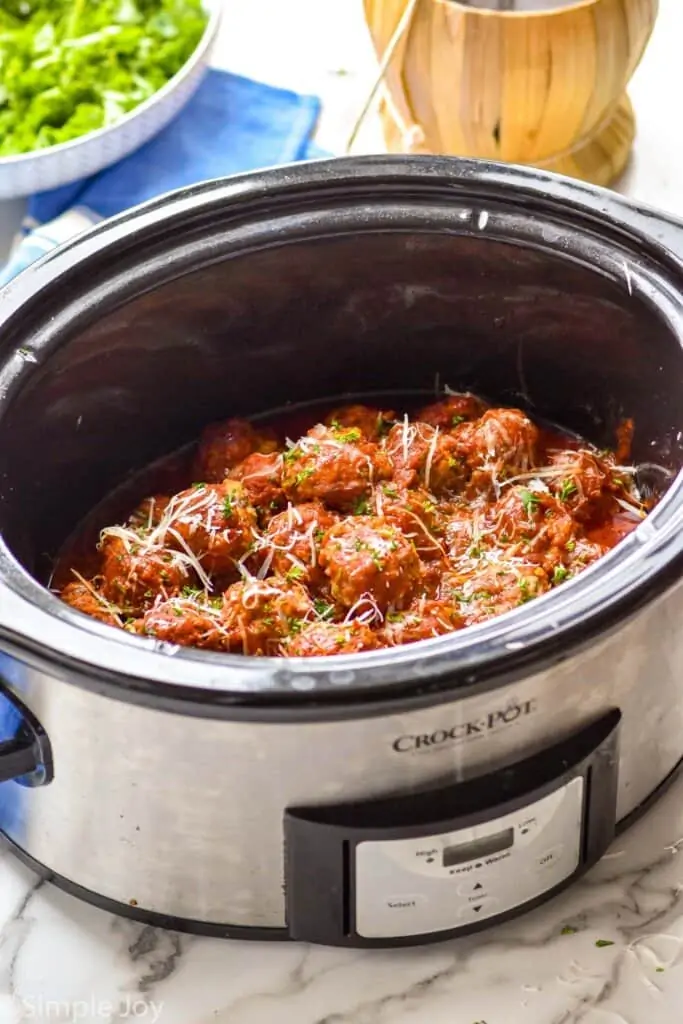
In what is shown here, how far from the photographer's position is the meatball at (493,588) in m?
1.33

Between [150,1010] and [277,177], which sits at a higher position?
[277,177]

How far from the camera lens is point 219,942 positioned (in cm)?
125

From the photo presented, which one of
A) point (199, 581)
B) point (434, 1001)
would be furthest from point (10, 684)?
point (434, 1001)

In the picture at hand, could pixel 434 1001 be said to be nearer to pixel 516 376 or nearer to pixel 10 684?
pixel 10 684

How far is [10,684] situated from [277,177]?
630 mm

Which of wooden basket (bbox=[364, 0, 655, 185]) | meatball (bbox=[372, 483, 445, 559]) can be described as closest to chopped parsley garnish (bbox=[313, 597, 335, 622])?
meatball (bbox=[372, 483, 445, 559])

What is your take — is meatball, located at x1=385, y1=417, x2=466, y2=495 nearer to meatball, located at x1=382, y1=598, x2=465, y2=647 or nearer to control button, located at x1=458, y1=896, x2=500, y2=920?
meatball, located at x1=382, y1=598, x2=465, y2=647

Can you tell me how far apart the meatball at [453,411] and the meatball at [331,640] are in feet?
1.18

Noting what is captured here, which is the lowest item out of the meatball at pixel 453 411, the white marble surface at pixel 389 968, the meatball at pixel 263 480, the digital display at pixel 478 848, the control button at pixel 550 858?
the white marble surface at pixel 389 968

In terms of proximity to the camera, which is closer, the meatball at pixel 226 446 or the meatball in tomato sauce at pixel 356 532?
the meatball in tomato sauce at pixel 356 532

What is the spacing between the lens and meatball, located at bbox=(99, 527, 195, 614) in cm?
139

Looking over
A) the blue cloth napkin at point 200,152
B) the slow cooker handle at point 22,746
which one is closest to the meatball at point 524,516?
the slow cooker handle at point 22,746

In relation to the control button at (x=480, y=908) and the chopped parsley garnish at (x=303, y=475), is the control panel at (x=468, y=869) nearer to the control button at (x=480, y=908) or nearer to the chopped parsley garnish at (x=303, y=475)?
the control button at (x=480, y=908)

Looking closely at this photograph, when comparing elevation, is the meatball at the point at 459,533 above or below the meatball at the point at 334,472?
below
